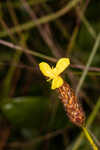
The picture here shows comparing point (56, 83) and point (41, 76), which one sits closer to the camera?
point (56, 83)

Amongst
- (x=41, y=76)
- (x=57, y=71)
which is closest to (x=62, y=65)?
(x=57, y=71)

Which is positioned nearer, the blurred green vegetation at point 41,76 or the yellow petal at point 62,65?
the yellow petal at point 62,65

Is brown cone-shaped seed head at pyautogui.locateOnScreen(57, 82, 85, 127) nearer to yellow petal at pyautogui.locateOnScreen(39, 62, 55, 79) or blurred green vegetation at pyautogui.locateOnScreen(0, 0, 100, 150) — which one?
yellow petal at pyautogui.locateOnScreen(39, 62, 55, 79)

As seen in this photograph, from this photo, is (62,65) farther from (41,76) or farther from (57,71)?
(41,76)

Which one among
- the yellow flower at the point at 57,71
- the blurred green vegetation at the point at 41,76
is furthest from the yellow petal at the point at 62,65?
the blurred green vegetation at the point at 41,76

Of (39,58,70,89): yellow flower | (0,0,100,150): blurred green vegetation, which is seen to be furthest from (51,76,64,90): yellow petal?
(0,0,100,150): blurred green vegetation

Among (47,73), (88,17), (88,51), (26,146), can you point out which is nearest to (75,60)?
(88,51)

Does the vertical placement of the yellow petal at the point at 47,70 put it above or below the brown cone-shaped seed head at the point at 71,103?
above

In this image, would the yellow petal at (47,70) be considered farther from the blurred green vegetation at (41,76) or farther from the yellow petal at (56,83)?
the blurred green vegetation at (41,76)

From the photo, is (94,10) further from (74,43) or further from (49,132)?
(49,132)
